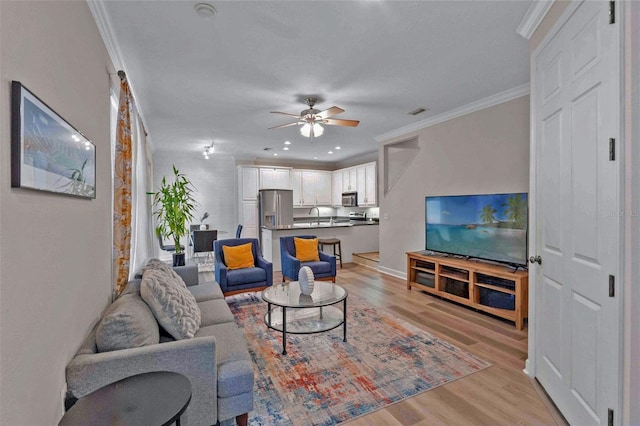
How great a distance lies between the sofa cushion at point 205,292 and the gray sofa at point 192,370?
1272 mm

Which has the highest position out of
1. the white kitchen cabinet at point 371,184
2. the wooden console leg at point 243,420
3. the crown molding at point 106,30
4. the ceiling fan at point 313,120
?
the crown molding at point 106,30

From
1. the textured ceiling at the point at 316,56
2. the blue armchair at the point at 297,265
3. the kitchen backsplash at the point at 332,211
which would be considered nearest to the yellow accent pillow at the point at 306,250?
the blue armchair at the point at 297,265

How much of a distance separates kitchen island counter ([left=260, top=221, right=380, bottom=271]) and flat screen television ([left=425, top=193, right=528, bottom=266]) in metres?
2.33

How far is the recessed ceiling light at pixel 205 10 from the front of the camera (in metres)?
2.06

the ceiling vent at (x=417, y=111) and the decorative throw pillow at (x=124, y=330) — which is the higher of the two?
the ceiling vent at (x=417, y=111)

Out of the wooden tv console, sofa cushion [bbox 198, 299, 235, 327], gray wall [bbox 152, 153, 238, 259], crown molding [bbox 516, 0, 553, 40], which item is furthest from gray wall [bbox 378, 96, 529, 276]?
gray wall [bbox 152, 153, 238, 259]

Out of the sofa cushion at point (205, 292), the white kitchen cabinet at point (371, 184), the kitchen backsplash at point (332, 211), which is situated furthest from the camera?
the kitchen backsplash at point (332, 211)

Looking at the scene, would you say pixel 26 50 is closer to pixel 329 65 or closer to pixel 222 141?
pixel 329 65

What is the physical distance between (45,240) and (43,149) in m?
0.37

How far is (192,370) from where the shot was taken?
5.28 ft

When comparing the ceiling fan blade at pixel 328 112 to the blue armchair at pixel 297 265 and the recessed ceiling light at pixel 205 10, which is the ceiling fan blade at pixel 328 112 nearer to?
the recessed ceiling light at pixel 205 10

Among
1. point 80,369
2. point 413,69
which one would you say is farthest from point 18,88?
point 413,69

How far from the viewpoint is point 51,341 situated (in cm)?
126

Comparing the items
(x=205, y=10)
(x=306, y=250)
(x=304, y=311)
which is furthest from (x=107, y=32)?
(x=306, y=250)
